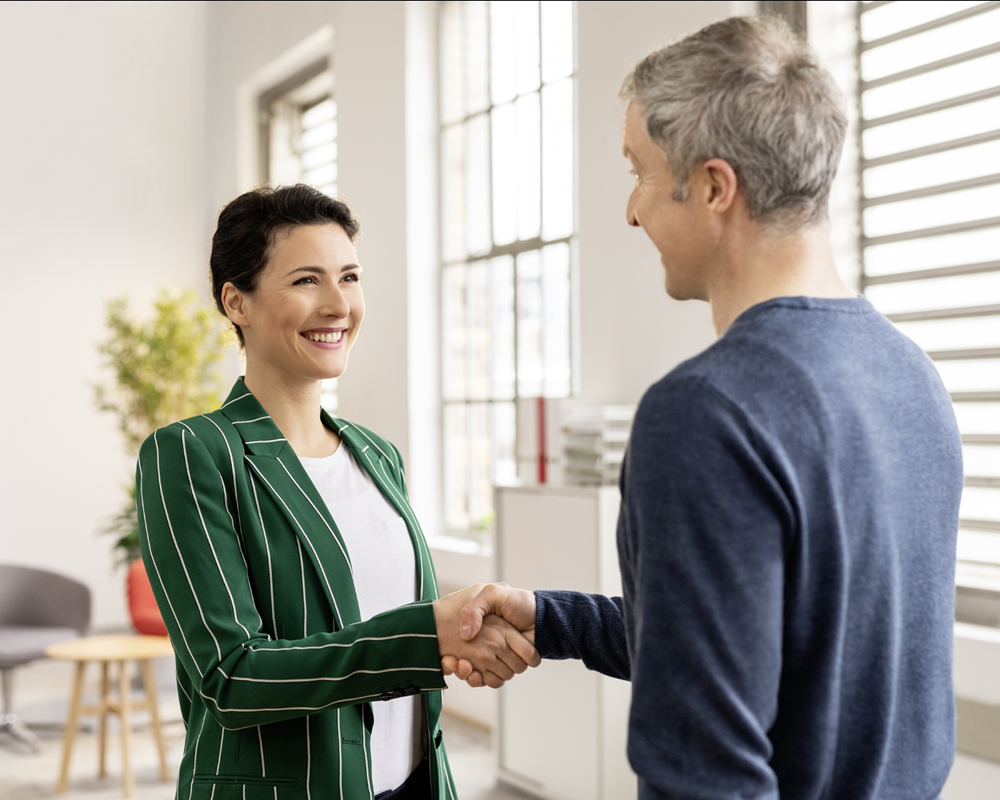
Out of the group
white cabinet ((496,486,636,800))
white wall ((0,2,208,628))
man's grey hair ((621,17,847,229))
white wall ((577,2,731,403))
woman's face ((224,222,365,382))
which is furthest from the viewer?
white wall ((0,2,208,628))

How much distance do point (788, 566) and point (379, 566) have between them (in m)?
0.89

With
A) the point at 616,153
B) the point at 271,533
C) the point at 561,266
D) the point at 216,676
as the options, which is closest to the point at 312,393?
the point at 271,533

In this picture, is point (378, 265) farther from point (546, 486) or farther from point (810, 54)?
point (810, 54)

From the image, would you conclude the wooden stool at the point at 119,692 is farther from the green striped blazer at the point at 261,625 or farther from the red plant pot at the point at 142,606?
the green striped blazer at the point at 261,625

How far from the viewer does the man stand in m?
0.77

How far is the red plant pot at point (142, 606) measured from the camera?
16.7ft

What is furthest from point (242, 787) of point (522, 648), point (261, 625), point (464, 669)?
point (522, 648)

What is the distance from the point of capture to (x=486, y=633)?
1.47 meters

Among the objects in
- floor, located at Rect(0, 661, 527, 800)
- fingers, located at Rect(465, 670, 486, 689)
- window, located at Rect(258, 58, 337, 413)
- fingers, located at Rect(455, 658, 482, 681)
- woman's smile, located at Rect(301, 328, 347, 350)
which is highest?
window, located at Rect(258, 58, 337, 413)

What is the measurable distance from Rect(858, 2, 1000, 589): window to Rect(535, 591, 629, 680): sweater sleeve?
174 cm

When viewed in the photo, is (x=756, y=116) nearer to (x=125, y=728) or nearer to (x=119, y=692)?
(x=125, y=728)

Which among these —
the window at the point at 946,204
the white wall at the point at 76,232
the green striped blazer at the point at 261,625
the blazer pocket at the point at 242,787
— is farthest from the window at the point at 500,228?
the blazer pocket at the point at 242,787

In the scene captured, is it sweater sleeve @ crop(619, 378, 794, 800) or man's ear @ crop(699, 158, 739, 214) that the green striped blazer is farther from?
man's ear @ crop(699, 158, 739, 214)

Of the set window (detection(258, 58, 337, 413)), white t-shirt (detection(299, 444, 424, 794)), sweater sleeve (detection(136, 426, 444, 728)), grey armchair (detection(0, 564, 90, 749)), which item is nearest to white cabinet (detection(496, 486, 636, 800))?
white t-shirt (detection(299, 444, 424, 794))
